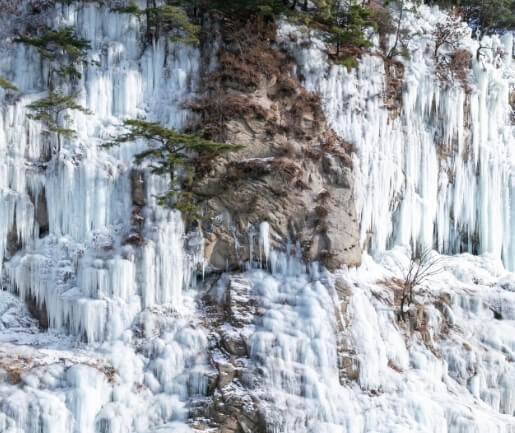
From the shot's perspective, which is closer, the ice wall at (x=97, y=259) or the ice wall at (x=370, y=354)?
the ice wall at (x=97, y=259)

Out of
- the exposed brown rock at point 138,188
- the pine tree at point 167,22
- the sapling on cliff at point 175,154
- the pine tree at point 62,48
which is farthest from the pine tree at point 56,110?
the pine tree at point 167,22

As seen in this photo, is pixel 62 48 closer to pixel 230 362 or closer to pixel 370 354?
pixel 230 362

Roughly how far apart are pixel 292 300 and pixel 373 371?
2557 millimetres

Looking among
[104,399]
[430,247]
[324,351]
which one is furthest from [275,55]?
[104,399]

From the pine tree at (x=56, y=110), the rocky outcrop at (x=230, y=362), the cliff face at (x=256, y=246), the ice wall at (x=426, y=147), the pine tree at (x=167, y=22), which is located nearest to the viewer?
the rocky outcrop at (x=230, y=362)

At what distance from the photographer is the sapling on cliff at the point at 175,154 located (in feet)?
53.0

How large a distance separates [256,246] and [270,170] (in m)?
2.11

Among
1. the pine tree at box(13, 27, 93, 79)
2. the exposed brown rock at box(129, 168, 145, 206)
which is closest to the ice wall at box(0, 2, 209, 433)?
the exposed brown rock at box(129, 168, 145, 206)

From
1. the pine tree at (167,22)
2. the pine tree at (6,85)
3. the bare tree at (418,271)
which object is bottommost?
the bare tree at (418,271)

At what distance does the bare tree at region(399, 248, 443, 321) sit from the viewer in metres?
16.8

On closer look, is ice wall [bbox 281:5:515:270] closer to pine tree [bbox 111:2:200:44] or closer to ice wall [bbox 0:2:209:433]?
pine tree [bbox 111:2:200:44]

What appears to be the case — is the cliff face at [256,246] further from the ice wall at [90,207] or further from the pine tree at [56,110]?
the pine tree at [56,110]

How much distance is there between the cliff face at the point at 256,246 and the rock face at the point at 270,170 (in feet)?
0.19

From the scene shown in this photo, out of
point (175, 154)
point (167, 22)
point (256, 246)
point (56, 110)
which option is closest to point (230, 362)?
point (256, 246)
